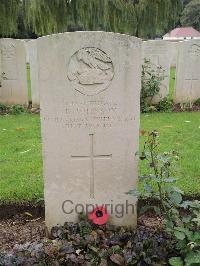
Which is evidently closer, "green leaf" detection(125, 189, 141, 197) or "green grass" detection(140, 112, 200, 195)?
"green leaf" detection(125, 189, 141, 197)

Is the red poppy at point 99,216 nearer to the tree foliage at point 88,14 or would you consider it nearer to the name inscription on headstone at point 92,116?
the name inscription on headstone at point 92,116

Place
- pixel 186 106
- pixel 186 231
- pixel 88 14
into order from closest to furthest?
pixel 186 231 < pixel 88 14 < pixel 186 106

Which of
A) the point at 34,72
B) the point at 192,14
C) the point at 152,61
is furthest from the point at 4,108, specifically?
the point at 192,14

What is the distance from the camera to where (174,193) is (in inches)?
112

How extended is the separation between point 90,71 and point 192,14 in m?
47.4

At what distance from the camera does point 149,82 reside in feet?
28.5

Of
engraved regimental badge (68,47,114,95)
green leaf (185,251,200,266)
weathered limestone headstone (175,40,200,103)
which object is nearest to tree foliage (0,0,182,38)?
weathered limestone headstone (175,40,200,103)

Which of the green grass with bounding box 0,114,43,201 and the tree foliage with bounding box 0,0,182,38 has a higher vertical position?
the tree foliage with bounding box 0,0,182,38

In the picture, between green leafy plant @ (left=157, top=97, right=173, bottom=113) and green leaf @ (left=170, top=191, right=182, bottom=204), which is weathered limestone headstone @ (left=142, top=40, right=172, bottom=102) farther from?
green leaf @ (left=170, top=191, right=182, bottom=204)

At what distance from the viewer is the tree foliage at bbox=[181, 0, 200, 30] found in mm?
45844

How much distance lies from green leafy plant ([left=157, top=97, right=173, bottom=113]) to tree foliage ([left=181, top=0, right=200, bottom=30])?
40185 millimetres

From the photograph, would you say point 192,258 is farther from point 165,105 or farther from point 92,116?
point 165,105

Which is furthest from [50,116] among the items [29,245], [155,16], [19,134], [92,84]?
[155,16]

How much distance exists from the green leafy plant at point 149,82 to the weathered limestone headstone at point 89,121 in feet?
18.0
